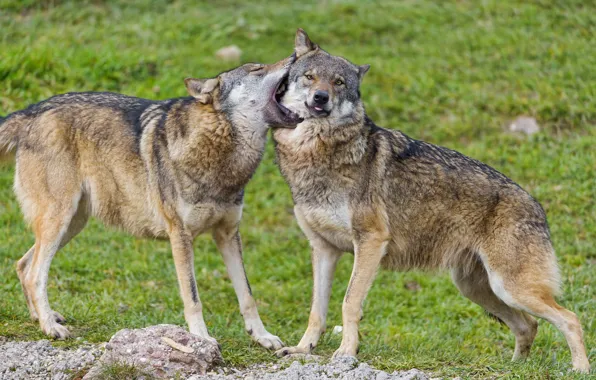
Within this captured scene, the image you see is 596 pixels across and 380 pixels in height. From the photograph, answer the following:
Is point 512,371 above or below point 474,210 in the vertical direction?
below

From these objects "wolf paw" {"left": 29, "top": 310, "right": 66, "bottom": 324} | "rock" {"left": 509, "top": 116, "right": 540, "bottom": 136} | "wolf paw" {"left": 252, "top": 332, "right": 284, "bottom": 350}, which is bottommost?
"rock" {"left": 509, "top": 116, "right": 540, "bottom": 136}

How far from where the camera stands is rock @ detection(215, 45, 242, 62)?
13.3 m

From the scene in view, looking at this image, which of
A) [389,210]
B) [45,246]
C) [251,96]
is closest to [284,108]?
[251,96]

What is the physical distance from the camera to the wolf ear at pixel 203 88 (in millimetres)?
6836

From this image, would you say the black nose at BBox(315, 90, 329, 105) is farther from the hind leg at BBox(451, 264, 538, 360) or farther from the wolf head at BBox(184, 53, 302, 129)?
the hind leg at BBox(451, 264, 538, 360)

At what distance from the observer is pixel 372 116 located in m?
12.3

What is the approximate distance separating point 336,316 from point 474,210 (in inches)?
97.7

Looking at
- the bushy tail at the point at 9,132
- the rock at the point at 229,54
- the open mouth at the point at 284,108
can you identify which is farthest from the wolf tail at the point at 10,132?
the rock at the point at 229,54

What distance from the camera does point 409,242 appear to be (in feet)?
22.4

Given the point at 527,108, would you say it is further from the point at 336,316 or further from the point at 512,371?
the point at 512,371

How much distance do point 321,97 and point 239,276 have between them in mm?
1557

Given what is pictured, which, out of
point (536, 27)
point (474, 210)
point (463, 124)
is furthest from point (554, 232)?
point (536, 27)

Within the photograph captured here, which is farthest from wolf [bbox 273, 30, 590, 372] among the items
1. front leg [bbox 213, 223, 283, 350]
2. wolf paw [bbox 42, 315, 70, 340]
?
wolf paw [bbox 42, 315, 70, 340]

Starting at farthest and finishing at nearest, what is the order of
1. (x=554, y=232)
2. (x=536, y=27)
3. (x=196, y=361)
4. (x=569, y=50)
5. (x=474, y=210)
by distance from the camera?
(x=536, y=27), (x=569, y=50), (x=554, y=232), (x=474, y=210), (x=196, y=361)
